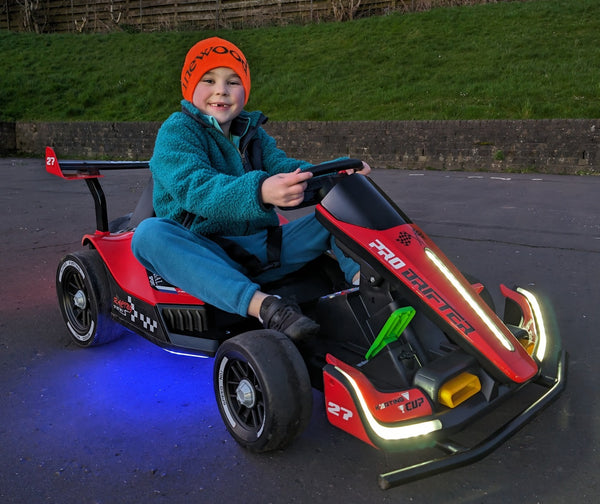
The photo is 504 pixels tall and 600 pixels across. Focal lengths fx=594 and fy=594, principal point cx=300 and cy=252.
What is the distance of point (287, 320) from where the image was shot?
5.77 feet

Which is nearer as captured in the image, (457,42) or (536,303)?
(536,303)

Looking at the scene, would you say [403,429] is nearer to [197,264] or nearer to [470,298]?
[470,298]

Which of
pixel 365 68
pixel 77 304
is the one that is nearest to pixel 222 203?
pixel 77 304

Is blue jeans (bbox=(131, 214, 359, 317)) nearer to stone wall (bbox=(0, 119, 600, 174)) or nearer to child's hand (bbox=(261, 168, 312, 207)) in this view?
child's hand (bbox=(261, 168, 312, 207))

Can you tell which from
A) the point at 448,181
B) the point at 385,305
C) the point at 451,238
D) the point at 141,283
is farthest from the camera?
the point at 448,181

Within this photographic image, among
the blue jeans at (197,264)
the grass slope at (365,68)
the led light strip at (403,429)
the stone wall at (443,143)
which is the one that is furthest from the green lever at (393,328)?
the grass slope at (365,68)

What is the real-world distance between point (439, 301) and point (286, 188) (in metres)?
0.55

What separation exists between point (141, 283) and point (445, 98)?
10.3 meters

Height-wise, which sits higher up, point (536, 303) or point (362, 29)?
point (362, 29)

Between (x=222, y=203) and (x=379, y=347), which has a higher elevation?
(x=222, y=203)

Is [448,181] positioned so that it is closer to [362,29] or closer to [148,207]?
[148,207]

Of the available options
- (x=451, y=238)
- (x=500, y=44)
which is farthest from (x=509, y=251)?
(x=500, y=44)

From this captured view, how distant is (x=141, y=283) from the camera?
218 cm

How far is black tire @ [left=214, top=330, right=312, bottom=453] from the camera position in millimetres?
1597
